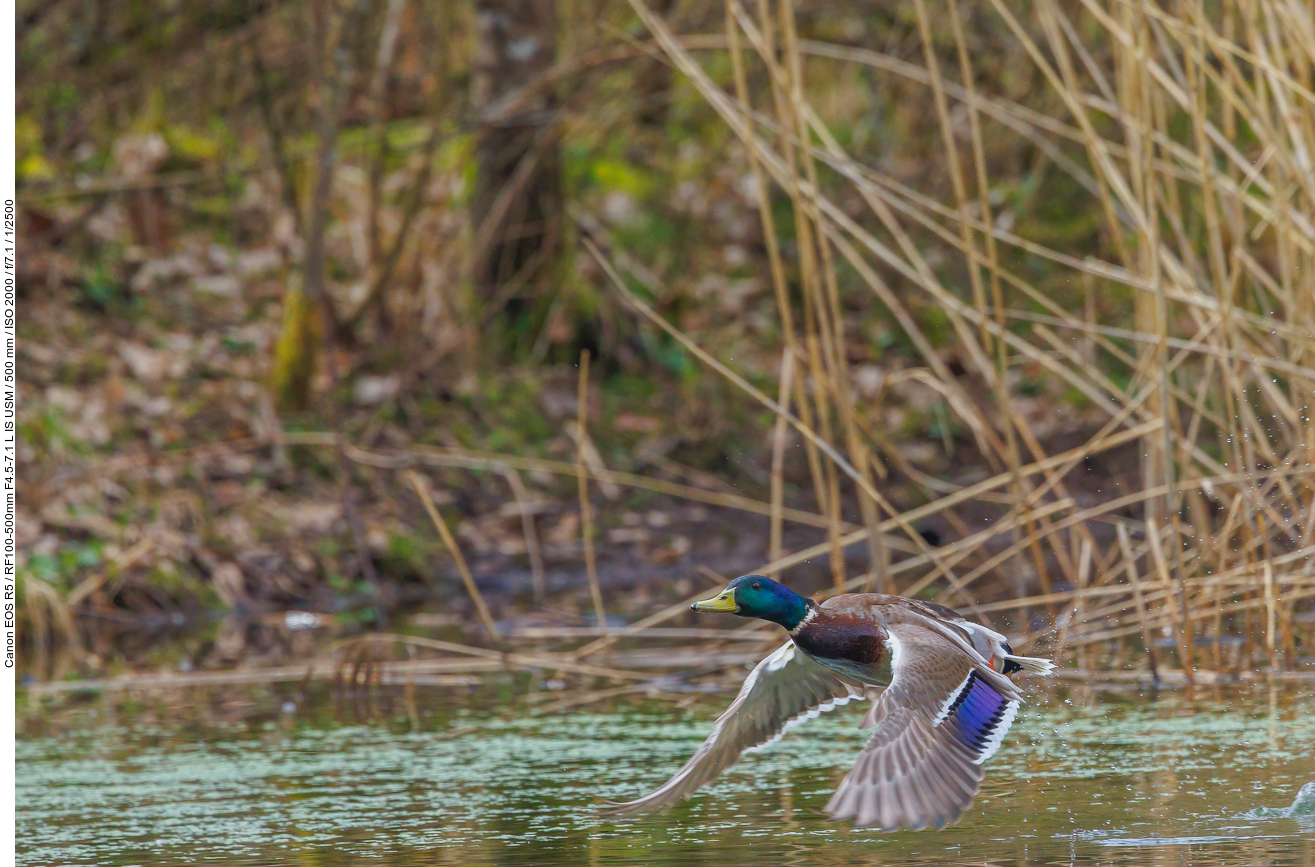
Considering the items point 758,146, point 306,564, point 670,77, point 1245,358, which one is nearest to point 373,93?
point 670,77

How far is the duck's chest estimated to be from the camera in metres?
4.22

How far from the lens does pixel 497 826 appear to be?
4.41m

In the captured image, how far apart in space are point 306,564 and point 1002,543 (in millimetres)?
3434

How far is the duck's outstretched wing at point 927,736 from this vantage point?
3.44 meters

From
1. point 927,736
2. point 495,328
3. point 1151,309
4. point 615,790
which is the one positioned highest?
point 495,328

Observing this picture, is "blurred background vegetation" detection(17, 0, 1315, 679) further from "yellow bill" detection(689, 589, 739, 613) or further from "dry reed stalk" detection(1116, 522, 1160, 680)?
"yellow bill" detection(689, 589, 739, 613)

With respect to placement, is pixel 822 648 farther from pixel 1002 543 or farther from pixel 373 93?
pixel 373 93

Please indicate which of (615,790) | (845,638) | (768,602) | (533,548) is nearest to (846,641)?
(845,638)

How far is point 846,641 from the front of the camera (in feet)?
13.8

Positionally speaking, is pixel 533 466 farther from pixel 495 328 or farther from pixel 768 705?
pixel 495 328

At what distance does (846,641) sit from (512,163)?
7668 millimetres

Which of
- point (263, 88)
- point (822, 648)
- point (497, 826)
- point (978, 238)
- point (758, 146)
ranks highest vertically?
point (263, 88)

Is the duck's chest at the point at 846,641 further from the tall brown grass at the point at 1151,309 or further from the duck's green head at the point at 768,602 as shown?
the tall brown grass at the point at 1151,309

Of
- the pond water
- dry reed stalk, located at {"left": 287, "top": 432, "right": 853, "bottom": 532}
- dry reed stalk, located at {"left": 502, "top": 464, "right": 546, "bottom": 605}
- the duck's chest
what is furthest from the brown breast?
dry reed stalk, located at {"left": 502, "top": 464, "right": 546, "bottom": 605}
